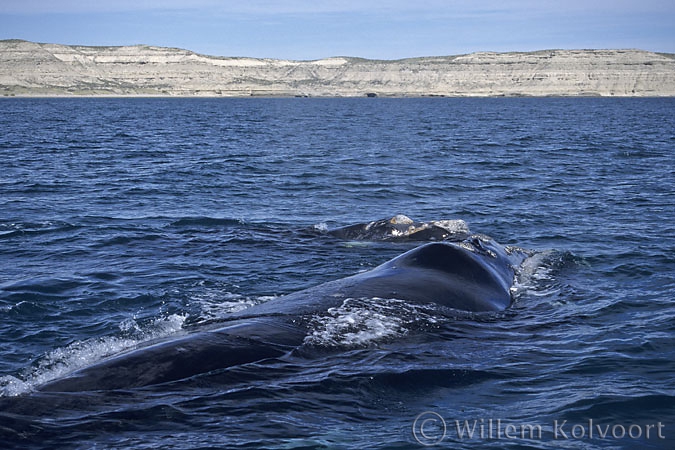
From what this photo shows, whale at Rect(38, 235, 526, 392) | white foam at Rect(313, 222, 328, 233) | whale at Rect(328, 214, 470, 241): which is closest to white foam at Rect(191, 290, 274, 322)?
whale at Rect(38, 235, 526, 392)

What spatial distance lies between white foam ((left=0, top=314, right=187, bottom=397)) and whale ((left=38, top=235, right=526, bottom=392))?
0.70 metres

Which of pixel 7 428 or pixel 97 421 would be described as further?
pixel 97 421

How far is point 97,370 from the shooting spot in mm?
6883

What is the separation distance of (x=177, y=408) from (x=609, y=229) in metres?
13.8

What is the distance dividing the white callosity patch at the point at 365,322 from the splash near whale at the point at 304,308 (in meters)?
0.10

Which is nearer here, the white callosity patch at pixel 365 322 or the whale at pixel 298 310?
the whale at pixel 298 310

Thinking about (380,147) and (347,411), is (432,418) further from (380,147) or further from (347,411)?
(380,147)

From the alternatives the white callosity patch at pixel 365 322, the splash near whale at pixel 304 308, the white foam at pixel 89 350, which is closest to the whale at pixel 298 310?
the splash near whale at pixel 304 308

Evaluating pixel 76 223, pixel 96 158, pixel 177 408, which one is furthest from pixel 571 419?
pixel 96 158

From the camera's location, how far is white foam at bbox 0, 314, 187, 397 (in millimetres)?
7801

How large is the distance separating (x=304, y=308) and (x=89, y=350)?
8.78 feet

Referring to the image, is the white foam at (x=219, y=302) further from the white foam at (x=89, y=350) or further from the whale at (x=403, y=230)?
the whale at (x=403, y=230)

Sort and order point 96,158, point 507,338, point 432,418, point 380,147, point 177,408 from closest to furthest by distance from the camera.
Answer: point 177,408
point 432,418
point 507,338
point 96,158
point 380,147

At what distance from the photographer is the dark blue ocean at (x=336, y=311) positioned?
655 cm
